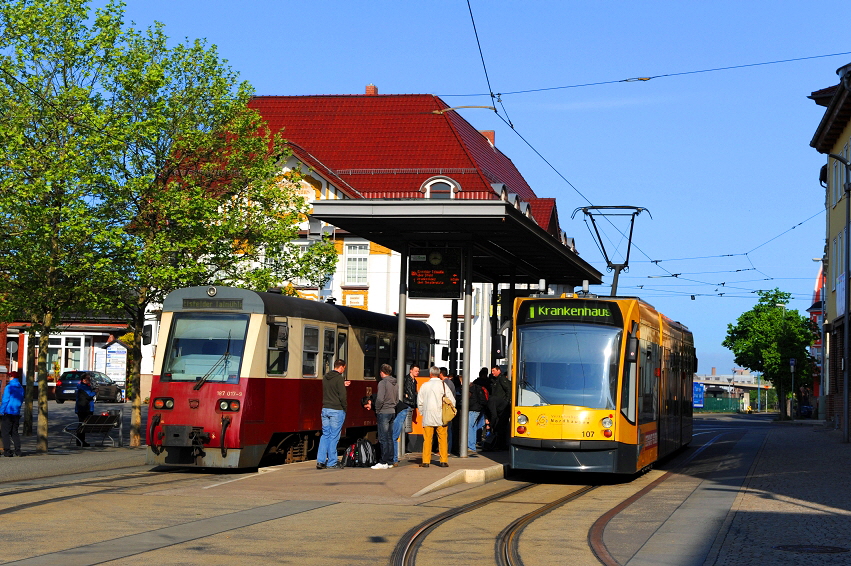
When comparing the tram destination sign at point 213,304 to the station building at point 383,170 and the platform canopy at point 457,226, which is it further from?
the station building at point 383,170

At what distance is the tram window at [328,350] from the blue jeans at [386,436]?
9.05 ft

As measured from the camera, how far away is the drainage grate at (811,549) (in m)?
10.8

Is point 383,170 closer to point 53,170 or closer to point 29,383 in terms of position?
point 29,383

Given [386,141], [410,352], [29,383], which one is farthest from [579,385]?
[386,141]

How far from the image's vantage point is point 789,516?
13.6m

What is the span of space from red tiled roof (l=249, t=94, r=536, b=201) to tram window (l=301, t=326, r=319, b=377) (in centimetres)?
2888

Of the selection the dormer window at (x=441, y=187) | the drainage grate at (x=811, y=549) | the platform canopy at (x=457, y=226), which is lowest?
the drainage grate at (x=811, y=549)

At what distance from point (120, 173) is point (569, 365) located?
11.7m

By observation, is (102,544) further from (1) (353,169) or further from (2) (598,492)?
(1) (353,169)

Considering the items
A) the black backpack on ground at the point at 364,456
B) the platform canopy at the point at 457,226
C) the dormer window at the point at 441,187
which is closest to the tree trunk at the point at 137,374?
the platform canopy at the point at 457,226

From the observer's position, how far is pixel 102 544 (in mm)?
10328

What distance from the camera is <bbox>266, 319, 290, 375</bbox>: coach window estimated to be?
19.2 metres

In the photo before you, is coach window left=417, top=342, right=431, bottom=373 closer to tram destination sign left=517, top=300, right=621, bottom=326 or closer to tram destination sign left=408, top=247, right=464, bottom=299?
tram destination sign left=408, top=247, right=464, bottom=299

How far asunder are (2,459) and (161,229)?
6312mm
